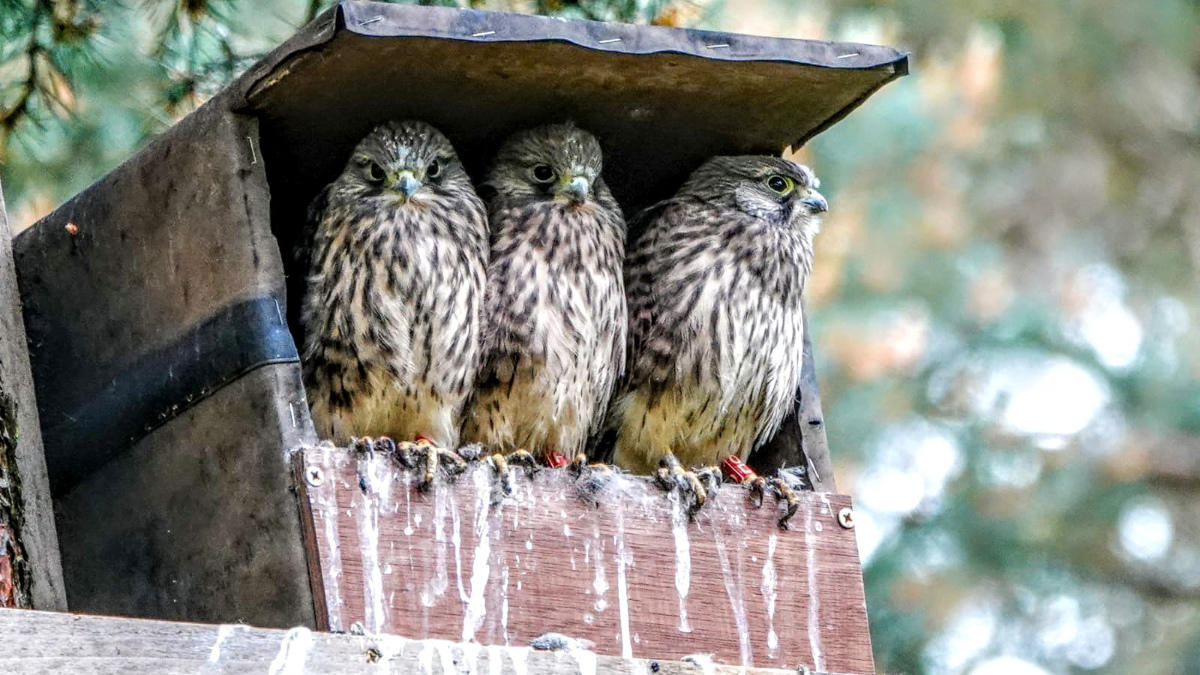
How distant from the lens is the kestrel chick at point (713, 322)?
4.82 meters

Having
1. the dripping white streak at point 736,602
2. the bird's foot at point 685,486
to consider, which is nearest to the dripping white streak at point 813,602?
→ the dripping white streak at point 736,602

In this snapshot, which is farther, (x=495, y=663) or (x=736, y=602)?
(x=736, y=602)

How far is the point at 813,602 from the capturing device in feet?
13.4

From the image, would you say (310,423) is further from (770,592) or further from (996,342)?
(996,342)

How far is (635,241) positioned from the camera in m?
5.15

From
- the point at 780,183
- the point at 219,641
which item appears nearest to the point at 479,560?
the point at 219,641

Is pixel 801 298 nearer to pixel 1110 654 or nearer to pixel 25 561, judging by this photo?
pixel 25 561

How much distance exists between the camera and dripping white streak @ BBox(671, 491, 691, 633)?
12.9 feet

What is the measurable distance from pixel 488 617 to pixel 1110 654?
18.9 feet

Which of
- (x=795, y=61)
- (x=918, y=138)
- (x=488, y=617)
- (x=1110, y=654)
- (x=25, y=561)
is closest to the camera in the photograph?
(x=488, y=617)

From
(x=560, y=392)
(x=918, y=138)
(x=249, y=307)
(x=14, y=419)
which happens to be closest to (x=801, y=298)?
(x=560, y=392)

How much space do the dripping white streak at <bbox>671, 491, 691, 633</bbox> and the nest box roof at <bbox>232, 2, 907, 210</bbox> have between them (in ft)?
→ 3.22

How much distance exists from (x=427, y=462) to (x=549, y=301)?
95 centimetres

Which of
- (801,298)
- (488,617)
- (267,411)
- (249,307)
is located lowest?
(488,617)
